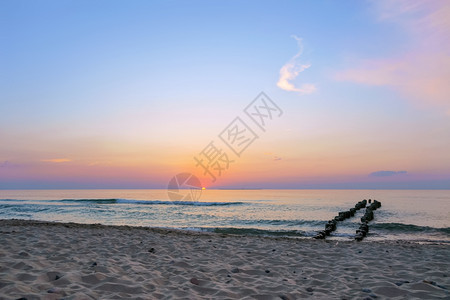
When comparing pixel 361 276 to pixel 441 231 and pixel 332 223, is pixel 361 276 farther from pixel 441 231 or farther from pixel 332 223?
pixel 441 231

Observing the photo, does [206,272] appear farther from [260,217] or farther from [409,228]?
[260,217]

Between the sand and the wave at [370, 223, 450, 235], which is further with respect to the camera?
the wave at [370, 223, 450, 235]

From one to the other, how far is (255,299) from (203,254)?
345cm

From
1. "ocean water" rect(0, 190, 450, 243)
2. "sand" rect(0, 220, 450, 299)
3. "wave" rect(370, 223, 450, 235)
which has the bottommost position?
"ocean water" rect(0, 190, 450, 243)

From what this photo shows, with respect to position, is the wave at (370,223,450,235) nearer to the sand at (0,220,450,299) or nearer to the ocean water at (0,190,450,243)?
the ocean water at (0,190,450,243)

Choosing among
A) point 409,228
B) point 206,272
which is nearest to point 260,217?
point 409,228

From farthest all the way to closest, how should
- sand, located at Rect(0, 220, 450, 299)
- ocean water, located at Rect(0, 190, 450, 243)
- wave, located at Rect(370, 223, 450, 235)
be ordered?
wave, located at Rect(370, 223, 450, 235)
ocean water, located at Rect(0, 190, 450, 243)
sand, located at Rect(0, 220, 450, 299)

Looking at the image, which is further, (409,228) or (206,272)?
(409,228)

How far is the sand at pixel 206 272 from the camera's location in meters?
4.22

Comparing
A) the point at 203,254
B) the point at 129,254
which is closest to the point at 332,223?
the point at 203,254

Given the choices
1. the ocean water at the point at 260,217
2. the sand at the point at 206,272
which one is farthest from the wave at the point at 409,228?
the sand at the point at 206,272

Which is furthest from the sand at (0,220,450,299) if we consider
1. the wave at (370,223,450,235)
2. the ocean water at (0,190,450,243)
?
the wave at (370,223,450,235)

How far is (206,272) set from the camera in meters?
5.54

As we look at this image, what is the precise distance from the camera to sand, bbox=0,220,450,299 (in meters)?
4.22
